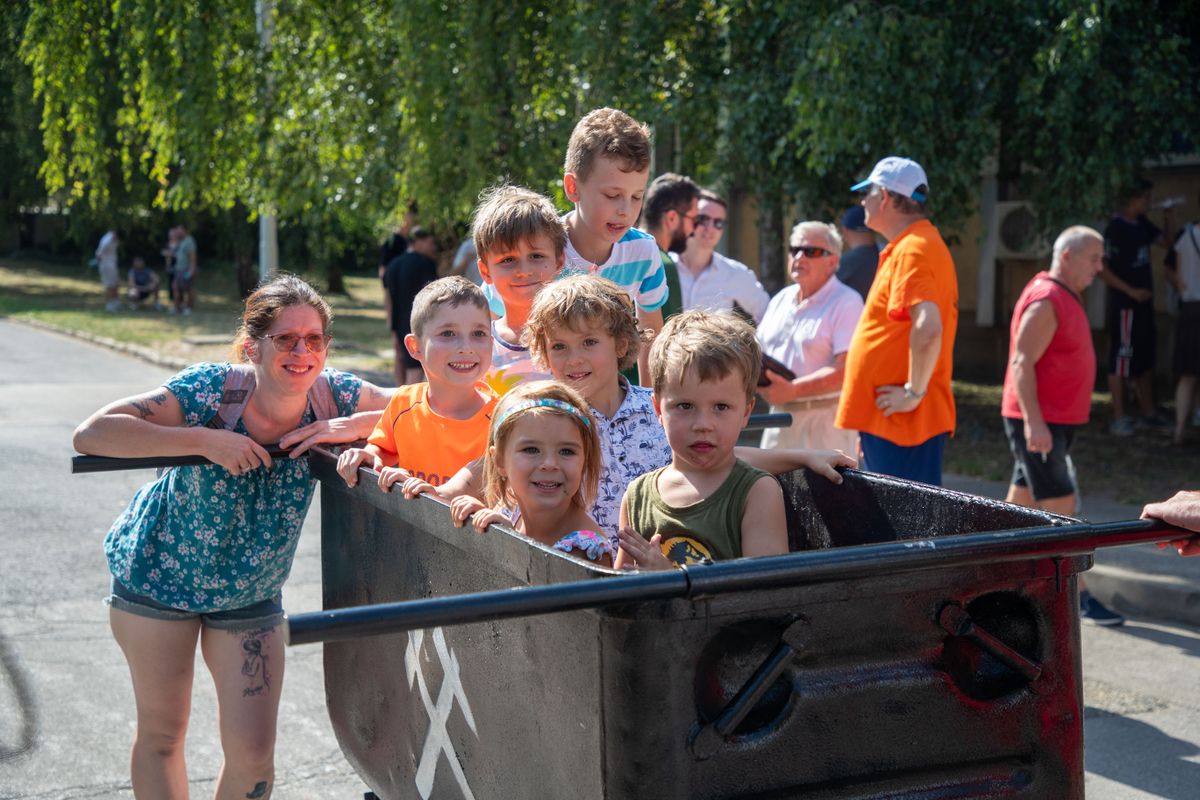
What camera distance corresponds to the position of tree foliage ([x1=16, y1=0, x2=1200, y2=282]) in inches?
372

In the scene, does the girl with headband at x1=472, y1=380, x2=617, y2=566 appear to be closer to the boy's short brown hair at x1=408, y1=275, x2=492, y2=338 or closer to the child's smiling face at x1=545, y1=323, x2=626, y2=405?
the child's smiling face at x1=545, y1=323, x2=626, y2=405

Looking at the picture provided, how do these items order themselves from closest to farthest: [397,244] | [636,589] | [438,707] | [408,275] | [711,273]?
[636,589] → [438,707] → [711,273] → [408,275] → [397,244]

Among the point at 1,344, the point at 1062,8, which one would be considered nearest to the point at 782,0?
the point at 1062,8

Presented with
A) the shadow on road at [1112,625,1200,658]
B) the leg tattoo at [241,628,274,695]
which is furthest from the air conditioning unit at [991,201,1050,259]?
the leg tattoo at [241,628,274,695]

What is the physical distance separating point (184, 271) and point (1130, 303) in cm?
1968

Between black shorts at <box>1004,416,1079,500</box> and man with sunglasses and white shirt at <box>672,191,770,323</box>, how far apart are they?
1.49 m

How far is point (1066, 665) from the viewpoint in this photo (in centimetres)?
218

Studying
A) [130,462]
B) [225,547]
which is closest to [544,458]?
[225,547]

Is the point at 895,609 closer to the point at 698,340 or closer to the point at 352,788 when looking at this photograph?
the point at 698,340

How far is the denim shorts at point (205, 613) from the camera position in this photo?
3.38m

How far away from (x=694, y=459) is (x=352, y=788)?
2.24m

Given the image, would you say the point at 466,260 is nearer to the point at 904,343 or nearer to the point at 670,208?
the point at 670,208

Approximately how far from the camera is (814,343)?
20.4ft

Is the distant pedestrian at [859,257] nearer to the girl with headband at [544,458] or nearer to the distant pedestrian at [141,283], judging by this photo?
the girl with headband at [544,458]
